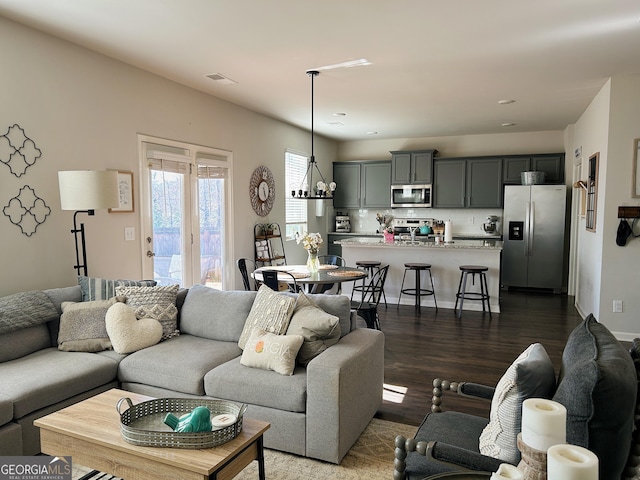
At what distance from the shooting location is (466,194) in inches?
327

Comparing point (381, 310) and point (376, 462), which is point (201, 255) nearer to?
point (381, 310)

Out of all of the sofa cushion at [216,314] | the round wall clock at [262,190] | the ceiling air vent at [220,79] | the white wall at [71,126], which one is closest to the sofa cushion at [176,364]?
the sofa cushion at [216,314]

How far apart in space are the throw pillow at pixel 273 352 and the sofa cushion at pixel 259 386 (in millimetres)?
35

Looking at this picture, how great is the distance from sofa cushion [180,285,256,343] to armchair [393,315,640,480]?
1.67 meters

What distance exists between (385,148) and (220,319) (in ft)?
22.0

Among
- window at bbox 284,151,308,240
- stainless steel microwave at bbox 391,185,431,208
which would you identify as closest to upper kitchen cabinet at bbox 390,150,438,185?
stainless steel microwave at bbox 391,185,431,208

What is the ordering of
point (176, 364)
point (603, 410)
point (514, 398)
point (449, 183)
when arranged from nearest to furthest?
point (603, 410) < point (514, 398) < point (176, 364) < point (449, 183)

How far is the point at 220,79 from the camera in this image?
4840 millimetres

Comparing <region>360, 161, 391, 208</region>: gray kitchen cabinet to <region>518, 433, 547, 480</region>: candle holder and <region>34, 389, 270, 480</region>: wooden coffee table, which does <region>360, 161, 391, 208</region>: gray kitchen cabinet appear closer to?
<region>34, 389, 270, 480</region>: wooden coffee table

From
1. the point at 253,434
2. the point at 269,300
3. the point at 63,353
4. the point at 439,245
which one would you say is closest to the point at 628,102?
the point at 439,245

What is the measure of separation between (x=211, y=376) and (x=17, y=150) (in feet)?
7.62

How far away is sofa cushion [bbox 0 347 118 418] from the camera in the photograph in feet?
7.90

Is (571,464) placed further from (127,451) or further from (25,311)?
(25,311)

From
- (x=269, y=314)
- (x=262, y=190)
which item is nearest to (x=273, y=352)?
(x=269, y=314)
